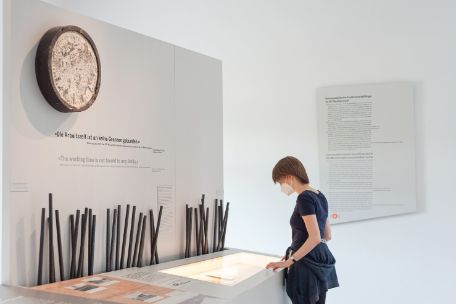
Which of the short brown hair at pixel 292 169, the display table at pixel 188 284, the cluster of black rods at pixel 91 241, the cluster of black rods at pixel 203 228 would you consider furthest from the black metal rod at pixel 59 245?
the short brown hair at pixel 292 169

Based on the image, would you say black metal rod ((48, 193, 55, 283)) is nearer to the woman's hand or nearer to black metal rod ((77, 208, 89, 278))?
black metal rod ((77, 208, 89, 278))

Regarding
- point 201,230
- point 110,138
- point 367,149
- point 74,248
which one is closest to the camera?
point 74,248

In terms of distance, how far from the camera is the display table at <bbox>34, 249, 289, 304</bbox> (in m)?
1.82

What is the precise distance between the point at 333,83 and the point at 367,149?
1.93ft

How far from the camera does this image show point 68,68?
6.95ft

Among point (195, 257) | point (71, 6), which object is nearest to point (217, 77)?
point (195, 257)

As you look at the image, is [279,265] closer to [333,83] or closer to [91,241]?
[91,241]

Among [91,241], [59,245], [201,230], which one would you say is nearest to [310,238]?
[201,230]

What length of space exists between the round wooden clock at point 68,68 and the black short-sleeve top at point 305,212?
1130 mm

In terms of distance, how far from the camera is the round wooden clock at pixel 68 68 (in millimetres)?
2006

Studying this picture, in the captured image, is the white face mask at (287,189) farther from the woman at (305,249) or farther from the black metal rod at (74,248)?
the black metal rod at (74,248)

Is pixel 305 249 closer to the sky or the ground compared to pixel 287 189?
closer to the ground

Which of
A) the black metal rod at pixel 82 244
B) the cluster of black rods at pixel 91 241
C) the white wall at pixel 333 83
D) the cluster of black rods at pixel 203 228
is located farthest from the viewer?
the white wall at pixel 333 83

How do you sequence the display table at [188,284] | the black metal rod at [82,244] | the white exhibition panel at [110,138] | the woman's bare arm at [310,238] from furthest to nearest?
1. the woman's bare arm at [310,238]
2. the black metal rod at [82,244]
3. the white exhibition panel at [110,138]
4. the display table at [188,284]
